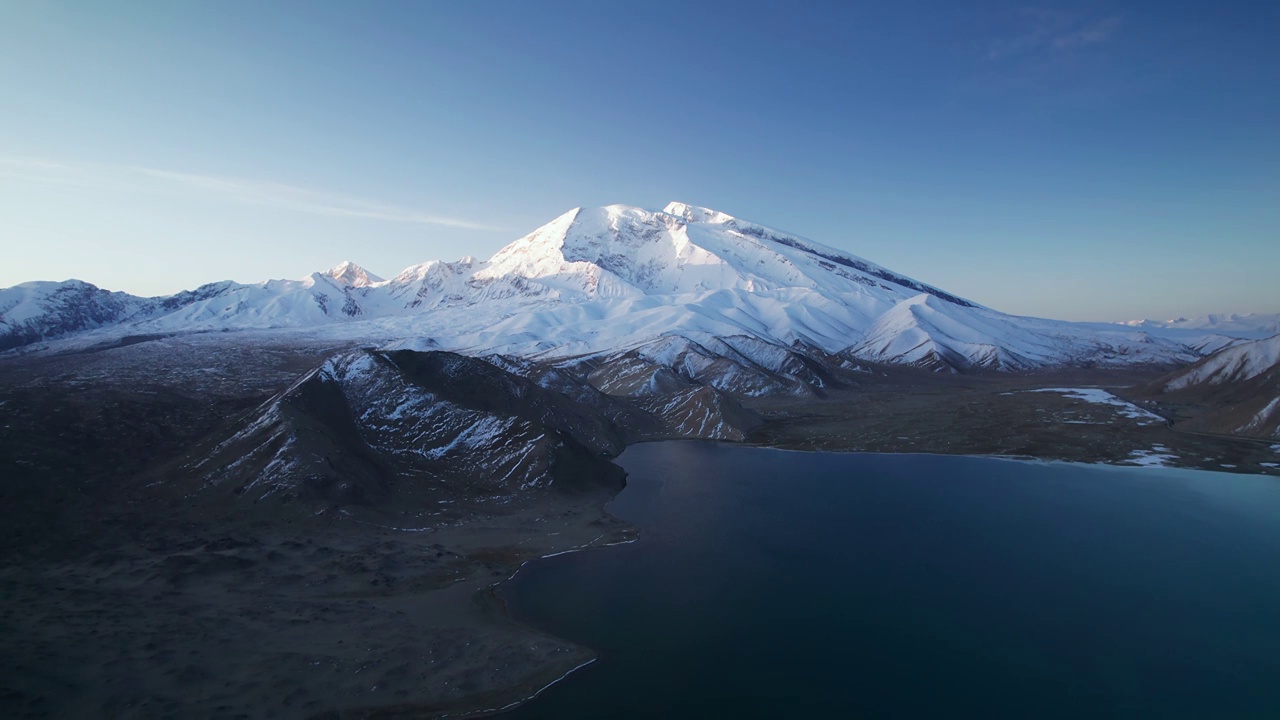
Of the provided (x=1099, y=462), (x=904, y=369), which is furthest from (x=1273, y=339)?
(x=904, y=369)

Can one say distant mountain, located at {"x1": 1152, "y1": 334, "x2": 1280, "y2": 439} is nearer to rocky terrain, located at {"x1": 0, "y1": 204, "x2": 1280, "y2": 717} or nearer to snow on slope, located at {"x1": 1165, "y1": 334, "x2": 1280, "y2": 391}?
snow on slope, located at {"x1": 1165, "y1": 334, "x2": 1280, "y2": 391}

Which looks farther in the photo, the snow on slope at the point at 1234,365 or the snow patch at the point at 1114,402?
the snow on slope at the point at 1234,365

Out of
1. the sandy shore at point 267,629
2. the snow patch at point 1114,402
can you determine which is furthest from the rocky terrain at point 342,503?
the snow patch at point 1114,402

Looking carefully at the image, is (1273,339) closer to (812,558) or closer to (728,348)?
(728,348)

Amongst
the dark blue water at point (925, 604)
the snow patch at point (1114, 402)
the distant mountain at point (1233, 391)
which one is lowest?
the dark blue water at point (925, 604)

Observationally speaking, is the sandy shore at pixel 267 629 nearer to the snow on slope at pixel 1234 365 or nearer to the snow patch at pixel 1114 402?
the snow patch at pixel 1114 402

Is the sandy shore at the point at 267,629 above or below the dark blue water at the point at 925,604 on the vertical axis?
below

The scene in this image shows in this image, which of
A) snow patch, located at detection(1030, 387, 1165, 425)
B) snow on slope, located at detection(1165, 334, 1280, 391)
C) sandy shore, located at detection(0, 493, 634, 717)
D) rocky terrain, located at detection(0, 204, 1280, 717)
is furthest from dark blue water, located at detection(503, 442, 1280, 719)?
snow on slope, located at detection(1165, 334, 1280, 391)

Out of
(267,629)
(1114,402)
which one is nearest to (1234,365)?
(1114,402)
